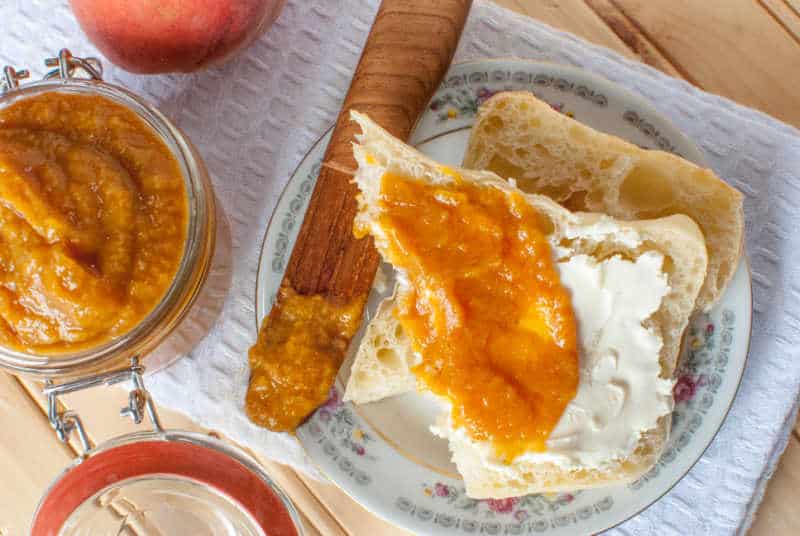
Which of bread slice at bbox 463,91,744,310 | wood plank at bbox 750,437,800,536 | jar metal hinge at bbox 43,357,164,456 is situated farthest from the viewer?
wood plank at bbox 750,437,800,536

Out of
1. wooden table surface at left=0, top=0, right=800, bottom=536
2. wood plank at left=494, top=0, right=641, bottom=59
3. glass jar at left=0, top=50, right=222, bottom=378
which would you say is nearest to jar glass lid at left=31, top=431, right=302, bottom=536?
glass jar at left=0, top=50, right=222, bottom=378

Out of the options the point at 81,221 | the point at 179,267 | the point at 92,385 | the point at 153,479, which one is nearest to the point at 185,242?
the point at 179,267

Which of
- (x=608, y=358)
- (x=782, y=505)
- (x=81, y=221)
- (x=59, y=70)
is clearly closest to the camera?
(x=81, y=221)

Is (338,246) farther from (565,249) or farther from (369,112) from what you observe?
(565,249)

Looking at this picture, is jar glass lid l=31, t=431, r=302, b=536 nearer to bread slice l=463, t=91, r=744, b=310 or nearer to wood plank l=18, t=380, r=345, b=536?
wood plank l=18, t=380, r=345, b=536

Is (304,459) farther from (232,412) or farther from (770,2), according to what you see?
(770,2)

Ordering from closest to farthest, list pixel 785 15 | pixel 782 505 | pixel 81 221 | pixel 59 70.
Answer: pixel 81 221 → pixel 59 70 → pixel 782 505 → pixel 785 15

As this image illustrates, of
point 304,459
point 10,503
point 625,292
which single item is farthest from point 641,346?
point 10,503
